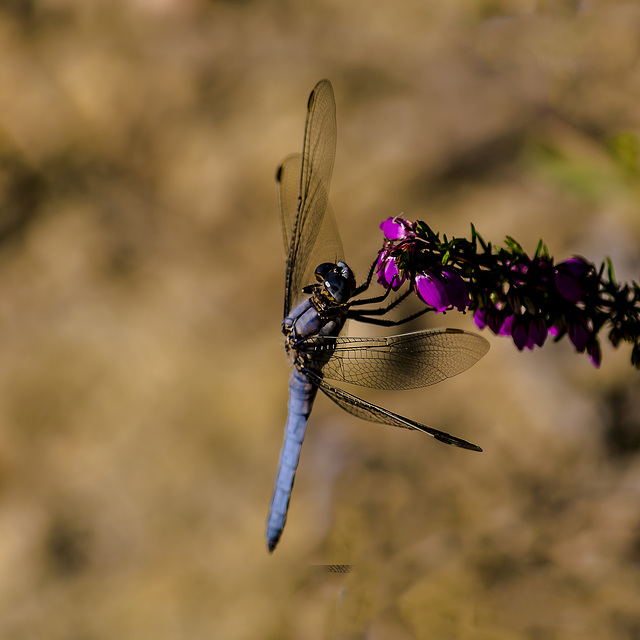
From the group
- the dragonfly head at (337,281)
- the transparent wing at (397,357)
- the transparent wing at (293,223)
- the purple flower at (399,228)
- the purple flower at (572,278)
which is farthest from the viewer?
the transparent wing at (293,223)

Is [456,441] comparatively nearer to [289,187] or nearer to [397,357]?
[397,357]

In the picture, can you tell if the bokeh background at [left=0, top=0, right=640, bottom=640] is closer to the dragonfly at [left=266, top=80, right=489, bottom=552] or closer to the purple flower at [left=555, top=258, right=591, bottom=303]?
the dragonfly at [left=266, top=80, right=489, bottom=552]

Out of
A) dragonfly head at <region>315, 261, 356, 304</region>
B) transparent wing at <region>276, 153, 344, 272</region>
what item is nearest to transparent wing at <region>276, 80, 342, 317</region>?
transparent wing at <region>276, 153, 344, 272</region>

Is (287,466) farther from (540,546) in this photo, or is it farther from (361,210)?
(361,210)

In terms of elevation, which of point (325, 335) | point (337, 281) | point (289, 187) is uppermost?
point (289, 187)

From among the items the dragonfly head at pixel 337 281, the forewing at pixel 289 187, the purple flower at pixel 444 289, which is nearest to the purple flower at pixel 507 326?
the purple flower at pixel 444 289

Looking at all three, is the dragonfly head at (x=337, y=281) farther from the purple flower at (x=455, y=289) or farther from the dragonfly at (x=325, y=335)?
the purple flower at (x=455, y=289)

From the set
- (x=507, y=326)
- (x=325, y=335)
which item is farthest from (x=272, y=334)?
(x=507, y=326)

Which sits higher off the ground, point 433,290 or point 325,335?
point 325,335
